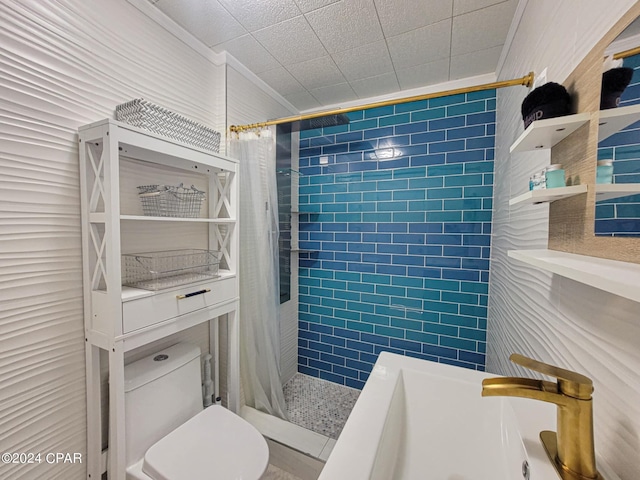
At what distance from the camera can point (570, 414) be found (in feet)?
1.39

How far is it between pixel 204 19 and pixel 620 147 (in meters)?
1.66

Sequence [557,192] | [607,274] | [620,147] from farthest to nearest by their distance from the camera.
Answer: [557,192] → [620,147] → [607,274]

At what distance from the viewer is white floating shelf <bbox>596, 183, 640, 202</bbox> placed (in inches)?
16.4

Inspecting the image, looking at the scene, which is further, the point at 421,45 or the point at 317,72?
the point at 317,72

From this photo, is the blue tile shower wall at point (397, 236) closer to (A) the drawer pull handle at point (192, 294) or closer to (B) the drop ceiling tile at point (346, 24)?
(B) the drop ceiling tile at point (346, 24)

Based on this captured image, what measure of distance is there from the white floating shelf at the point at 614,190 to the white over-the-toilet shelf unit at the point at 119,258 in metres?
1.32

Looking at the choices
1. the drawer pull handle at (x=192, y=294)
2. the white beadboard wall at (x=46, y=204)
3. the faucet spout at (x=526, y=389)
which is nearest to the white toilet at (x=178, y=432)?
the white beadboard wall at (x=46, y=204)

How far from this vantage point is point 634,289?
277 millimetres

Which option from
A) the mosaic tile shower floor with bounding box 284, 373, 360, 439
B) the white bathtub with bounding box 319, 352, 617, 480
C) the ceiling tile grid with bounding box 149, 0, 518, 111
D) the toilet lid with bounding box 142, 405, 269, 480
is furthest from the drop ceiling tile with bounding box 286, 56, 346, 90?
the mosaic tile shower floor with bounding box 284, 373, 360, 439

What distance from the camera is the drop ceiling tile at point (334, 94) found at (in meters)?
1.89

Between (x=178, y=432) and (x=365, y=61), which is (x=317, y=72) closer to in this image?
(x=365, y=61)

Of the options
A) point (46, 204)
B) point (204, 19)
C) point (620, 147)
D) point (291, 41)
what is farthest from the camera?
point (291, 41)

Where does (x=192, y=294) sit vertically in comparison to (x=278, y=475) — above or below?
above

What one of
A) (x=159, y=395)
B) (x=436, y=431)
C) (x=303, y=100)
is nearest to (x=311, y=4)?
(x=303, y=100)
